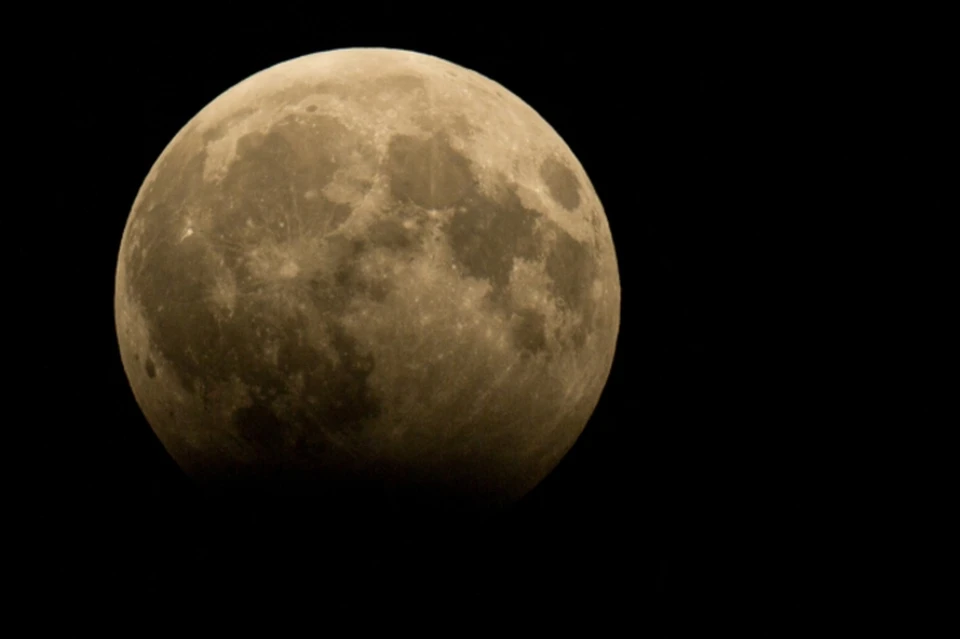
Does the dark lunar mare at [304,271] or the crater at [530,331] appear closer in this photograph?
the dark lunar mare at [304,271]

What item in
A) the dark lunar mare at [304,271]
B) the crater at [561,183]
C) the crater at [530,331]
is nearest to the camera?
the dark lunar mare at [304,271]

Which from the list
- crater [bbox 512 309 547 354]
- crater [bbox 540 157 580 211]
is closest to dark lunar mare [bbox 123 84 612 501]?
crater [bbox 512 309 547 354]

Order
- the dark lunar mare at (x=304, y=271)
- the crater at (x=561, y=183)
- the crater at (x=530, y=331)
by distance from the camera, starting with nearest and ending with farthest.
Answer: the dark lunar mare at (x=304, y=271) < the crater at (x=530, y=331) < the crater at (x=561, y=183)

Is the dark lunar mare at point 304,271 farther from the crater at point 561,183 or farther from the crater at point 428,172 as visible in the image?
the crater at point 561,183

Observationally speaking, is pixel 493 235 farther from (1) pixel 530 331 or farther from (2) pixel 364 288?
(2) pixel 364 288

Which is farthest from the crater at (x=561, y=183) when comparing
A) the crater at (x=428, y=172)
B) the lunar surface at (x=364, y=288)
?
the crater at (x=428, y=172)

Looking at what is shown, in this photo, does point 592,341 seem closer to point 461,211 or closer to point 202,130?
point 461,211

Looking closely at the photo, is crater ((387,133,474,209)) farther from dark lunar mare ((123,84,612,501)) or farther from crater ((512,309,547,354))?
crater ((512,309,547,354))

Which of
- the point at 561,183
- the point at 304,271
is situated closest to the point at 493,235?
the point at 561,183

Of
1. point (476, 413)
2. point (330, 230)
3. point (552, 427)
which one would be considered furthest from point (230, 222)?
point (552, 427)
